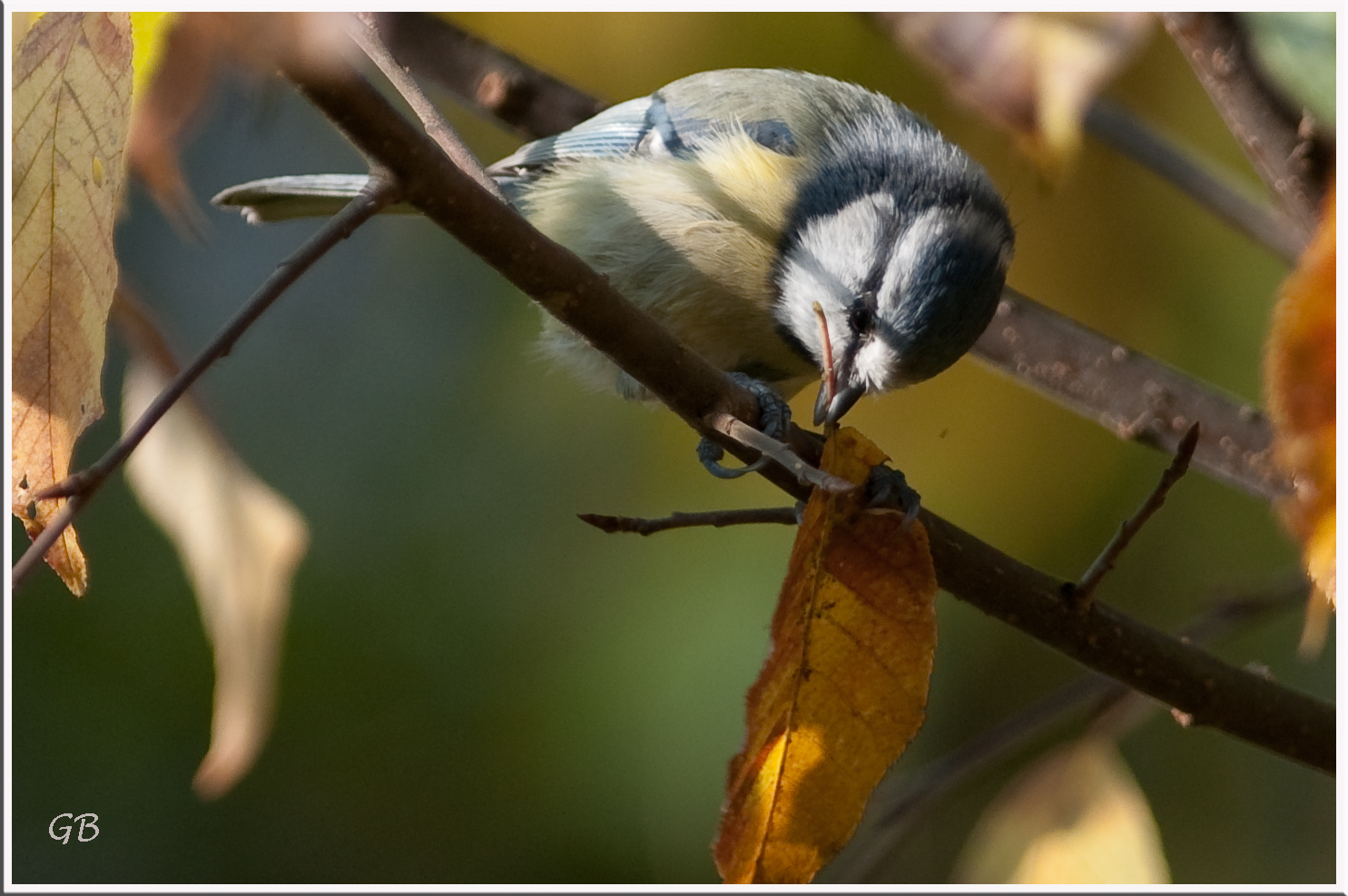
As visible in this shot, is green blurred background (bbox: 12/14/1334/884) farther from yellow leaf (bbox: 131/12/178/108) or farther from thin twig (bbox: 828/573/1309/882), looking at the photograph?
yellow leaf (bbox: 131/12/178/108)

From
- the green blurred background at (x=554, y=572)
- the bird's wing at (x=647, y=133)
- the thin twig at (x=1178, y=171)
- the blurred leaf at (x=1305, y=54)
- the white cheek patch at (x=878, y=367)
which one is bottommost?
the green blurred background at (x=554, y=572)

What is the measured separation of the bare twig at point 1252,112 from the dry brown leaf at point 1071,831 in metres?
0.49

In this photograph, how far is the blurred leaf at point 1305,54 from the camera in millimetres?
923

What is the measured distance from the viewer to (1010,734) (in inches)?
37.0

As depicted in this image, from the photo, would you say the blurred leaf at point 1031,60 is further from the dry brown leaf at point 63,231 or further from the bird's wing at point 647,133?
the dry brown leaf at point 63,231

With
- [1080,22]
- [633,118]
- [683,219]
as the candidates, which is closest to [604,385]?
[683,219]

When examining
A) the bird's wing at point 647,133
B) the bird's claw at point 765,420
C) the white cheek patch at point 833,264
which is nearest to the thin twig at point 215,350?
the bird's claw at point 765,420

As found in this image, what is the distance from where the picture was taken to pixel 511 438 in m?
1.63

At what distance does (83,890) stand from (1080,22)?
0.95 m

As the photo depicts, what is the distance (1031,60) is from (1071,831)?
22.6 inches

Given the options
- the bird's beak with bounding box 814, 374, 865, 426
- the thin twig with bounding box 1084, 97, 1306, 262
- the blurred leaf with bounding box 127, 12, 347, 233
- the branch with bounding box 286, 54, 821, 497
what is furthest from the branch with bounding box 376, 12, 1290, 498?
the blurred leaf with bounding box 127, 12, 347, 233

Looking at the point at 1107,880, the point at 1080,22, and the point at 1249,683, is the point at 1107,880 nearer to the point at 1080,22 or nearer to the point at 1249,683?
the point at 1249,683

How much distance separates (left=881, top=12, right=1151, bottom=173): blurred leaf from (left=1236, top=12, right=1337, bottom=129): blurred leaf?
0.32 ft
